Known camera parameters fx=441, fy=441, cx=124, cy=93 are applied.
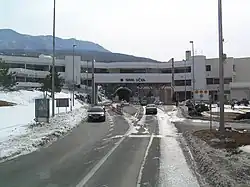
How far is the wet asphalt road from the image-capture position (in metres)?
12.0

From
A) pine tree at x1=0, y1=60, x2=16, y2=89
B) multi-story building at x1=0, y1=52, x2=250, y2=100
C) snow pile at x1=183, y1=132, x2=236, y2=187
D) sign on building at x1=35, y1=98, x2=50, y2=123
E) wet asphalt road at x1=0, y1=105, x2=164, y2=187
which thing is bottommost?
wet asphalt road at x1=0, y1=105, x2=164, y2=187

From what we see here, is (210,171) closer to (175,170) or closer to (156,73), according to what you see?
(175,170)

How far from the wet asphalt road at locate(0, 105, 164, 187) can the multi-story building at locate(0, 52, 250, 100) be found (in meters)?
108

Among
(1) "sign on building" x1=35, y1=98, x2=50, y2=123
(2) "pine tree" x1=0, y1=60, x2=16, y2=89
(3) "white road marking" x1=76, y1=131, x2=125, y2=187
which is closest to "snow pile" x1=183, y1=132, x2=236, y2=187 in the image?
(3) "white road marking" x1=76, y1=131, x2=125, y2=187

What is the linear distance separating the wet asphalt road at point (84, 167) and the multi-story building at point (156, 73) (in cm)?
10834

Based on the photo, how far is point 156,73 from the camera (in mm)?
143000

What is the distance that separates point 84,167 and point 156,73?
5074 inches

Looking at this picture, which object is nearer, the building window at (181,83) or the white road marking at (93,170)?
the white road marking at (93,170)

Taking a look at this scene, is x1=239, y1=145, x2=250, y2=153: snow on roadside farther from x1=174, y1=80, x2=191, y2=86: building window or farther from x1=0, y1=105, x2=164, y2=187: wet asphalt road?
x1=174, y1=80, x2=191, y2=86: building window

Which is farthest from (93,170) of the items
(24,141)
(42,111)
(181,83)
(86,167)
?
(181,83)

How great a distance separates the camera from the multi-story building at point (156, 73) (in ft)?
433

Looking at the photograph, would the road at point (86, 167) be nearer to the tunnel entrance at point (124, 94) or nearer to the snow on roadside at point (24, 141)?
the snow on roadside at point (24, 141)

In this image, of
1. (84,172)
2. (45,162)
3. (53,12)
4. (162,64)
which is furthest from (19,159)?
(162,64)

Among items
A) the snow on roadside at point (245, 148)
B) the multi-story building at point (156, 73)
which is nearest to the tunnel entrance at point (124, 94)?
the multi-story building at point (156, 73)
